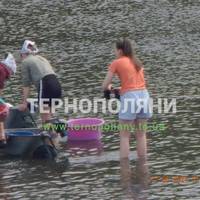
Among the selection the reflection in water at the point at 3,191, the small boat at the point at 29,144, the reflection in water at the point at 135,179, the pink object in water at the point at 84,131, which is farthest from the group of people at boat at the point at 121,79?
the reflection in water at the point at 3,191

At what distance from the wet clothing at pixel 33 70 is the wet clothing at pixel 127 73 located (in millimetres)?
1331

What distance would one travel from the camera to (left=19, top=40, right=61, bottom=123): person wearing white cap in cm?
1206

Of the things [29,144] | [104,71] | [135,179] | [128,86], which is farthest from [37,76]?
[104,71]

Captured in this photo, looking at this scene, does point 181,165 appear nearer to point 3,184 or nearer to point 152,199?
point 152,199

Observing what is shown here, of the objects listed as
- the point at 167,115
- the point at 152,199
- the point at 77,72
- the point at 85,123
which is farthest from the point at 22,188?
the point at 77,72

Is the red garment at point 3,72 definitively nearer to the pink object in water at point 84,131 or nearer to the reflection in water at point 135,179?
the pink object in water at point 84,131

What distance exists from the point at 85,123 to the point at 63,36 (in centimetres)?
1268

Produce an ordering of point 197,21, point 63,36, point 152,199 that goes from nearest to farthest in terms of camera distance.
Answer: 1. point 152,199
2. point 63,36
3. point 197,21

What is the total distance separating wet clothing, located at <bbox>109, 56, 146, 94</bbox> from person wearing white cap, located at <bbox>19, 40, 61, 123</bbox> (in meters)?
1.29

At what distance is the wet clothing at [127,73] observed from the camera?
444 inches

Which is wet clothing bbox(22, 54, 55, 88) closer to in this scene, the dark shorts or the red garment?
the dark shorts

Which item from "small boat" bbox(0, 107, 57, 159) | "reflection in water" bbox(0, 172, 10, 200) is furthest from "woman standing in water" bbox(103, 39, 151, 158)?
"reflection in water" bbox(0, 172, 10, 200)

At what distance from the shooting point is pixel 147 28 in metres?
26.3

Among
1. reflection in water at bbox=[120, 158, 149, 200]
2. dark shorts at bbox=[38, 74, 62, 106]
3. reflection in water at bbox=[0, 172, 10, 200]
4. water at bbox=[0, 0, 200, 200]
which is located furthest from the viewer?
dark shorts at bbox=[38, 74, 62, 106]
